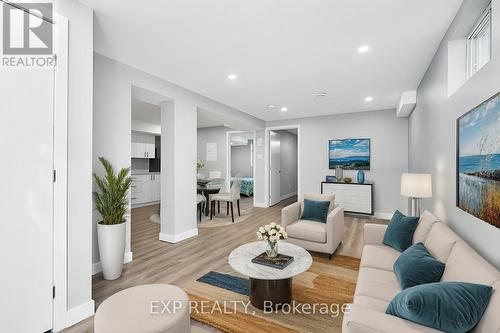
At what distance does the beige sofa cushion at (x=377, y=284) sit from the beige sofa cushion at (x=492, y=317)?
557mm

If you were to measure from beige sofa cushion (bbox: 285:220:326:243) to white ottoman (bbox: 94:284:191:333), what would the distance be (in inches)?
84.7

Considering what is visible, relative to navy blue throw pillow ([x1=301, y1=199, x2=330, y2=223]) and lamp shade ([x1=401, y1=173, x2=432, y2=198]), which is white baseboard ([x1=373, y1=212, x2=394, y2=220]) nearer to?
navy blue throw pillow ([x1=301, y1=199, x2=330, y2=223])

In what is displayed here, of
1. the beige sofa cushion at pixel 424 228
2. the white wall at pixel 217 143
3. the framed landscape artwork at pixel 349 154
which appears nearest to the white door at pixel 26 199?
the beige sofa cushion at pixel 424 228

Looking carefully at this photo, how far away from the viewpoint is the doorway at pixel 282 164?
747cm

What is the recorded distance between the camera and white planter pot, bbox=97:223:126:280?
270 centimetres

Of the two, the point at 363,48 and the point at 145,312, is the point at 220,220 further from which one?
the point at 363,48

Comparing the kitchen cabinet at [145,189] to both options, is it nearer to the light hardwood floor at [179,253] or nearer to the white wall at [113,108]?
the light hardwood floor at [179,253]

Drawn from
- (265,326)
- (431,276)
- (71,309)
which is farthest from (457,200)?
(71,309)

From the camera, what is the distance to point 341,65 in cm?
328

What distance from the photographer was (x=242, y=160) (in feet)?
39.0

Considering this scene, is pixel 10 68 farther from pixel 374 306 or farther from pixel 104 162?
pixel 374 306

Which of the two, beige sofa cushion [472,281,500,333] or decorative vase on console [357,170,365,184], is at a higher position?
decorative vase on console [357,170,365,184]

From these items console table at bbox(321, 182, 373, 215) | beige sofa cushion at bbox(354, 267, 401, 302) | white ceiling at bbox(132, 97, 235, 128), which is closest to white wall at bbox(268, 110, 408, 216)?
console table at bbox(321, 182, 373, 215)

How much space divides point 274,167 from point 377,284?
5.95 metres
